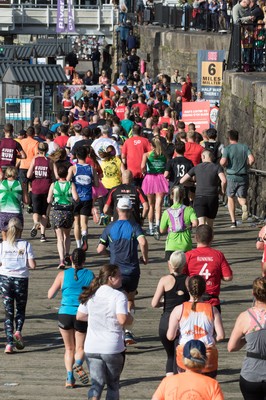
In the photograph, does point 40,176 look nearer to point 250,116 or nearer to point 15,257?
point 15,257

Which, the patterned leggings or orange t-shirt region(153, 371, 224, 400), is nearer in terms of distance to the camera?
orange t-shirt region(153, 371, 224, 400)

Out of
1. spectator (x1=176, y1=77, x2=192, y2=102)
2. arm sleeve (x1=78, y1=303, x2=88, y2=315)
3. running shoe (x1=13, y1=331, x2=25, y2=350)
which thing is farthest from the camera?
spectator (x1=176, y1=77, x2=192, y2=102)

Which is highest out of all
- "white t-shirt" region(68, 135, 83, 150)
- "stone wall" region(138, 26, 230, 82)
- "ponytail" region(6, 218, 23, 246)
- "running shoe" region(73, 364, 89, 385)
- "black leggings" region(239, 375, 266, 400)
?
"ponytail" region(6, 218, 23, 246)

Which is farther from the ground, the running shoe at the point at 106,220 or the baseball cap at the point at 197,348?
the baseball cap at the point at 197,348

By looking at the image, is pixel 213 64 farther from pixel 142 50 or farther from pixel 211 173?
pixel 142 50

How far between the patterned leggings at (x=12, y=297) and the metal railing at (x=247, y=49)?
13944 millimetres

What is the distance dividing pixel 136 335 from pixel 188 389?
6232 millimetres

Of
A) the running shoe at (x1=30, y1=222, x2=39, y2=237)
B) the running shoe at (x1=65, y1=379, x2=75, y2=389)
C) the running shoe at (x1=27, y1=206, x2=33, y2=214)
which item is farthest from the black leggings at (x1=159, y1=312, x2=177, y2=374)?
the running shoe at (x1=27, y1=206, x2=33, y2=214)

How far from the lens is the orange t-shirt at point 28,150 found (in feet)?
74.1

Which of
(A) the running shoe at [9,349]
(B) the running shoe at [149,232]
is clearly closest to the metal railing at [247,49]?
(B) the running shoe at [149,232]

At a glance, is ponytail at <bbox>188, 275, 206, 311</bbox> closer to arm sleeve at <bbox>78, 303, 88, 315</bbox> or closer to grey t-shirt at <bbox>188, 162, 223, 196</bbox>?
arm sleeve at <bbox>78, 303, 88, 315</bbox>

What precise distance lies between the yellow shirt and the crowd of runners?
0.02m

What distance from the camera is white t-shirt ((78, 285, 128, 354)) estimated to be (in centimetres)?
1093

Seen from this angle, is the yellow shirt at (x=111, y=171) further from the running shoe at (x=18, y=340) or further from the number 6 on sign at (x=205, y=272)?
the number 6 on sign at (x=205, y=272)
